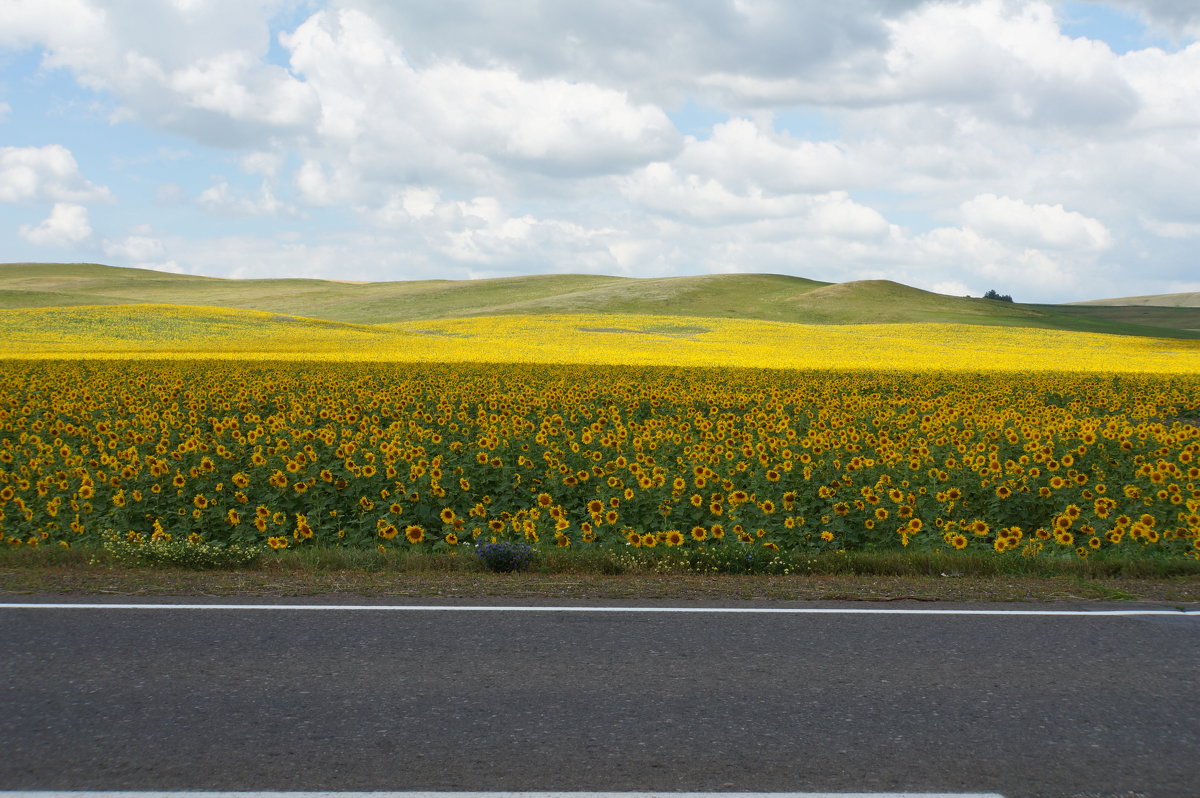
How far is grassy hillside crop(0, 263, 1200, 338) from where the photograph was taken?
89.2 m

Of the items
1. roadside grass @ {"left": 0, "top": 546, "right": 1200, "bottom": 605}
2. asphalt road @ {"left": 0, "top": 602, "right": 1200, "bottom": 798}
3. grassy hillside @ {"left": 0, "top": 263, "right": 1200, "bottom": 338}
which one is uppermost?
grassy hillside @ {"left": 0, "top": 263, "right": 1200, "bottom": 338}

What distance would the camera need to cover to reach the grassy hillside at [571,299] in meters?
89.2

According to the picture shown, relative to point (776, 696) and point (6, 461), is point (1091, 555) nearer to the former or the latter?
point (776, 696)

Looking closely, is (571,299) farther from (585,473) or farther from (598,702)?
(598,702)

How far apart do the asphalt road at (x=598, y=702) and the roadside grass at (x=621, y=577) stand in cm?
74

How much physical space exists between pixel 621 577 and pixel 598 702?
330cm

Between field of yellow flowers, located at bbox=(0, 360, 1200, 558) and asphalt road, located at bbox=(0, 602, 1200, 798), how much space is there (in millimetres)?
2715

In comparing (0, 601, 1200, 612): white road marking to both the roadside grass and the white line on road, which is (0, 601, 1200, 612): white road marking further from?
the white line on road

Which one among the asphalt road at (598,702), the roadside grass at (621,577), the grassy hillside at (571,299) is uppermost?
the grassy hillside at (571,299)

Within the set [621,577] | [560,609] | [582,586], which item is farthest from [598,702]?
[621,577]

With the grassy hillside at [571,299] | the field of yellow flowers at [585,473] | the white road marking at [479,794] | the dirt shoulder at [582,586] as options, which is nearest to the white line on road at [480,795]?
the white road marking at [479,794]

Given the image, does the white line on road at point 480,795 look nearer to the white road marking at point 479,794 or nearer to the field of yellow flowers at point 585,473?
the white road marking at point 479,794

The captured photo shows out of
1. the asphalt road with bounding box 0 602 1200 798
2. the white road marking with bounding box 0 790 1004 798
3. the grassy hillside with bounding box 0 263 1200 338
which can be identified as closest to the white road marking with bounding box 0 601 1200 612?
the asphalt road with bounding box 0 602 1200 798

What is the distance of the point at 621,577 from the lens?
8688mm
